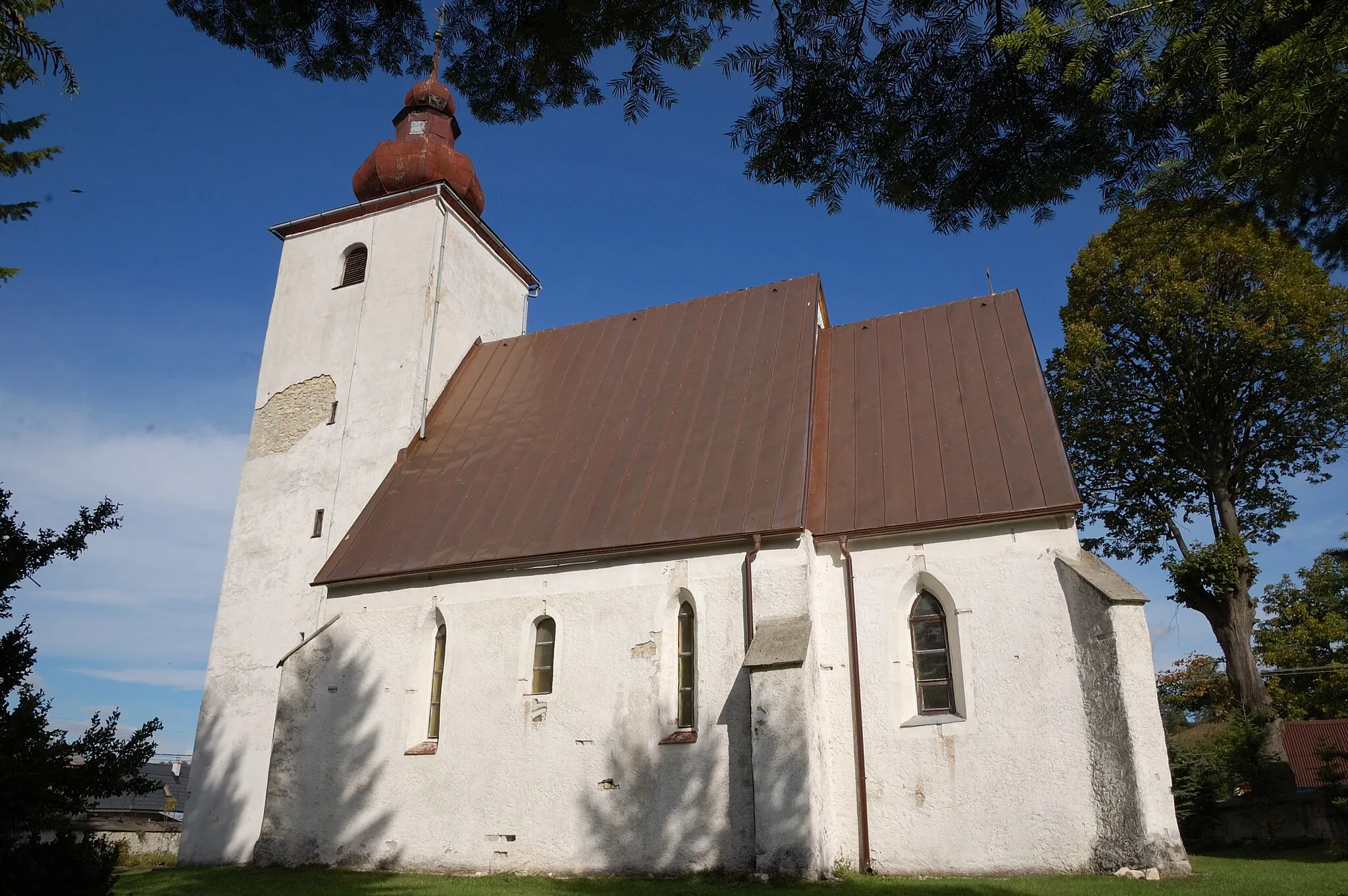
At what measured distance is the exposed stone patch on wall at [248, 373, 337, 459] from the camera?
16.5 m

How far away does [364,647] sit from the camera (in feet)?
42.8

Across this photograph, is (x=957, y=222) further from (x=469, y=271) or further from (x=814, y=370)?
(x=469, y=271)

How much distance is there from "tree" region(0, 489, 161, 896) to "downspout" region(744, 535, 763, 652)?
632cm

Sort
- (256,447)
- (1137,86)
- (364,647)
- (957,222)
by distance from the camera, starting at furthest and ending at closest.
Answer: (256,447), (364,647), (957,222), (1137,86)

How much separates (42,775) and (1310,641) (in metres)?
32.2

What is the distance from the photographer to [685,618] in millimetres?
11516

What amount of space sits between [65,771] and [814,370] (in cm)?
1044

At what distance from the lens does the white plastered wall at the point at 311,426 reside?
14.3 meters

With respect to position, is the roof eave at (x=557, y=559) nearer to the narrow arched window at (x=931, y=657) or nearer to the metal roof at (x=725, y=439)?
the metal roof at (x=725, y=439)

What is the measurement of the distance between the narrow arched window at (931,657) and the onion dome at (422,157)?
505 inches

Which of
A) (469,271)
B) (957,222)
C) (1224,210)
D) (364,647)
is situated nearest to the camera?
(1224,210)

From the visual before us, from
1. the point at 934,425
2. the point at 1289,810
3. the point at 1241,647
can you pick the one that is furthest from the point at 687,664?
the point at 1289,810

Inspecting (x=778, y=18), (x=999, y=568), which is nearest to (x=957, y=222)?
(x=778, y=18)

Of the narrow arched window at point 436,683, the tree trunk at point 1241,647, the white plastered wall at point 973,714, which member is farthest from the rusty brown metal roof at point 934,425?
the tree trunk at point 1241,647
